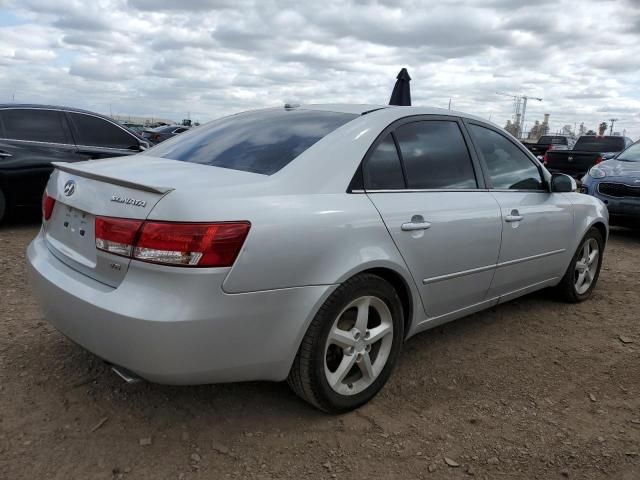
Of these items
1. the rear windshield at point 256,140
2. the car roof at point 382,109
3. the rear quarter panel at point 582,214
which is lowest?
the rear quarter panel at point 582,214

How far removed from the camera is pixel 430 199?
3.07 meters

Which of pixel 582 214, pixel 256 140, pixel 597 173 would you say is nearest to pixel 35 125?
pixel 256 140

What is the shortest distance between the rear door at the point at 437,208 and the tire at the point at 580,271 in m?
1.42

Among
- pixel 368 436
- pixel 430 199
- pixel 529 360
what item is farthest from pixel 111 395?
pixel 529 360

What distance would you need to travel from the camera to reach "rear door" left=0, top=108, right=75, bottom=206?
6574 millimetres

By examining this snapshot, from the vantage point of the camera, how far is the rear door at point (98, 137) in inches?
280

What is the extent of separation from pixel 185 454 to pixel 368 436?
0.83m

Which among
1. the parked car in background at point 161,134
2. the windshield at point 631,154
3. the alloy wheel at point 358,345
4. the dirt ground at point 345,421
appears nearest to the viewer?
the dirt ground at point 345,421

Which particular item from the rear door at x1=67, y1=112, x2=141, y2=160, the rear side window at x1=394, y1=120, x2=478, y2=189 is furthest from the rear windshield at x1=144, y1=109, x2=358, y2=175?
the rear door at x1=67, y1=112, x2=141, y2=160

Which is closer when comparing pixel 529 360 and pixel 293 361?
pixel 293 361

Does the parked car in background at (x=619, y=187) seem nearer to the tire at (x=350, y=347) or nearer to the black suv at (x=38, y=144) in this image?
the tire at (x=350, y=347)

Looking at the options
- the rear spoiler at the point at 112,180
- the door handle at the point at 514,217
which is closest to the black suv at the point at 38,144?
the rear spoiler at the point at 112,180

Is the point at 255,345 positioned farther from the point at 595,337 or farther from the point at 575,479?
the point at 595,337

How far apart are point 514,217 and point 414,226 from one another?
1054 mm
